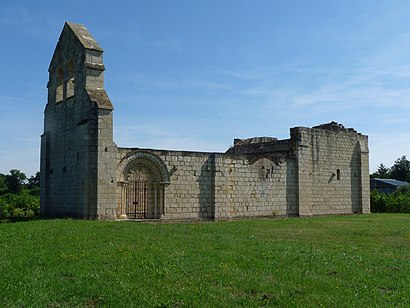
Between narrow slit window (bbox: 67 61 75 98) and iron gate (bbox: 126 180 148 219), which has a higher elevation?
narrow slit window (bbox: 67 61 75 98)

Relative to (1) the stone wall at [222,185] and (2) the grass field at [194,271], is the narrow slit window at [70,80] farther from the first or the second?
(2) the grass field at [194,271]

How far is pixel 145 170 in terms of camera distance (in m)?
21.3

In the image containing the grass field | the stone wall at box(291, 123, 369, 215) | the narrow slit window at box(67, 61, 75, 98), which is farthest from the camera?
the stone wall at box(291, 123, 369, 215)

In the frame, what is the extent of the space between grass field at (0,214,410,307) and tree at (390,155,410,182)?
76673mm

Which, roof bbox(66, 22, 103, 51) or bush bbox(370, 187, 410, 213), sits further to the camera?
bush bbox(370, 187, 410, 213)

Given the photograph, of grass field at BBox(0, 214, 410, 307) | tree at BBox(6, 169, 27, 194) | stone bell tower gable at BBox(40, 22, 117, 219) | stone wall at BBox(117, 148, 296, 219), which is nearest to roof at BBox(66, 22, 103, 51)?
stone bell tower gable at BBox(40, 22, 117, 219)

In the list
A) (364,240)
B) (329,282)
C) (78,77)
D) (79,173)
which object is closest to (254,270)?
(329,282)

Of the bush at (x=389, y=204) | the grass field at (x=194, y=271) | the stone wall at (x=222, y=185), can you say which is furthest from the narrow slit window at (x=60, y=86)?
the bush at (x=389, y=204)

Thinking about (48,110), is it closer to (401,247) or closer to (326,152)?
(326,152)

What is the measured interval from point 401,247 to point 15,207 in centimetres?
2442

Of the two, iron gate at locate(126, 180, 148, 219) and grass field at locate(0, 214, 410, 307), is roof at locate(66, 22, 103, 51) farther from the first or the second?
grass field at locate(0, 214, 410, 307)

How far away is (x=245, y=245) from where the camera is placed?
1222cm

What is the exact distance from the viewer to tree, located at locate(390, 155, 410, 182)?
84.9m

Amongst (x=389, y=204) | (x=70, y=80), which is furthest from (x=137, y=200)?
(x=389, y=204)
